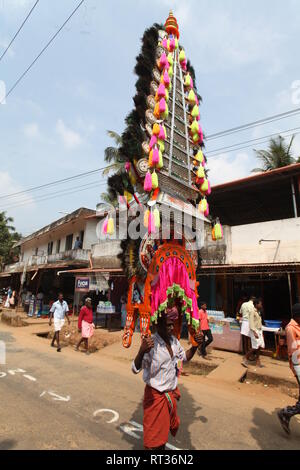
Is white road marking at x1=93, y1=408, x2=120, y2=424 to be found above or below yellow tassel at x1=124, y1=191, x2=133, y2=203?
below

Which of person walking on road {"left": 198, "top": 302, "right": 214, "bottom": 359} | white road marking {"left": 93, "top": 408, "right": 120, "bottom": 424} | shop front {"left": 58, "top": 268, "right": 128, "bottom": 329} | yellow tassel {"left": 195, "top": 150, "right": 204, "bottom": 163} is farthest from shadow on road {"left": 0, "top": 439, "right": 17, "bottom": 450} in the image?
shop front {"left": 58, "top": 268, "right": 128, "bottom": 329}

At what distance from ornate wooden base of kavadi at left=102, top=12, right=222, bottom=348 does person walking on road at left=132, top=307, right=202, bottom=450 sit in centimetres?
23

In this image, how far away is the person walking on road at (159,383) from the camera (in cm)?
269

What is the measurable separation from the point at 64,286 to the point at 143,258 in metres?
20.6

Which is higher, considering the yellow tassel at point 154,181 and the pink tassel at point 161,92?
the pink tassel at point 161,92

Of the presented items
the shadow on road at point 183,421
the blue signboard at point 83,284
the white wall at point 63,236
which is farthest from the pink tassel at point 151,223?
the white wall at point 63,236

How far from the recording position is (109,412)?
4.29 meters

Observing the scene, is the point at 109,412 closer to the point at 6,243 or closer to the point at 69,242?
the point at 69,242

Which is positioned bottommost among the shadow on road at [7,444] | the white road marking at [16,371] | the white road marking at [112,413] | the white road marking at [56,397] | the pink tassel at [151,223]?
the white road marking at [16,371]

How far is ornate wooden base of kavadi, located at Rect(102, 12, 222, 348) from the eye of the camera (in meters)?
3.45

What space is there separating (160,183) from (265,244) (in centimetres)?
724

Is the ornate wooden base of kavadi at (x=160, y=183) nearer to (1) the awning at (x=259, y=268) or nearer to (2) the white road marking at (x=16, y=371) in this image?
(2) the white road marking at (x=16, y=371)

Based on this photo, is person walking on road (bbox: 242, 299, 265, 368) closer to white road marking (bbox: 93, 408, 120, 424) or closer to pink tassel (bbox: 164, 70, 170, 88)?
white road marking (bbox: 93, 408, 120, 424)

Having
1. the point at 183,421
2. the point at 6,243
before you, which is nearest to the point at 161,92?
the point at 183,421
